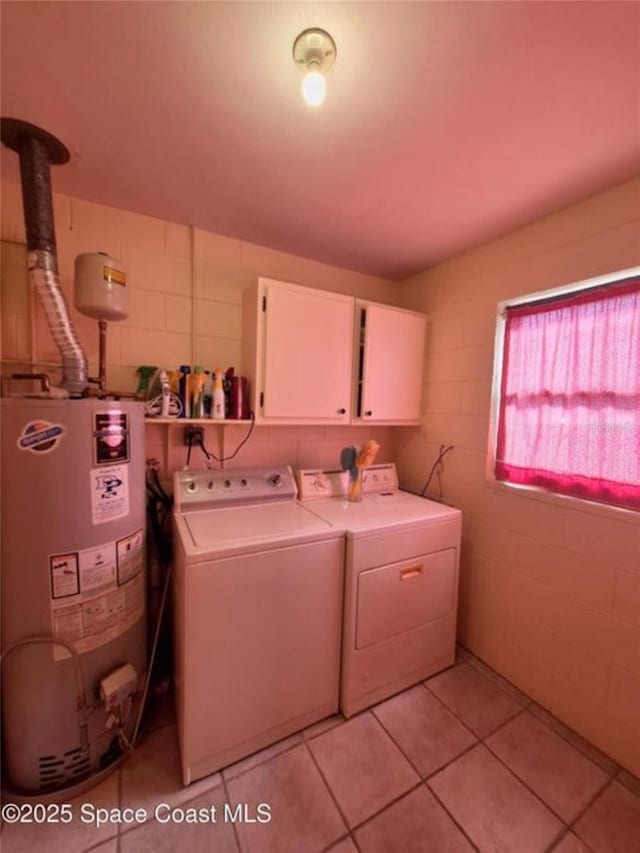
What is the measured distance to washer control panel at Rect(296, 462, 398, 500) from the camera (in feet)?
6.68

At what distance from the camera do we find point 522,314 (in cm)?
177

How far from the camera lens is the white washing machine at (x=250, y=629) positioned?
126 cm

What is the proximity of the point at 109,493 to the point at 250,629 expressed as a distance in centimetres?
76

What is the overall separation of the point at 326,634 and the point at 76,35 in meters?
2.19

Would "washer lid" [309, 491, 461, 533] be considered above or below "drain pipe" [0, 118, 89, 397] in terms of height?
below

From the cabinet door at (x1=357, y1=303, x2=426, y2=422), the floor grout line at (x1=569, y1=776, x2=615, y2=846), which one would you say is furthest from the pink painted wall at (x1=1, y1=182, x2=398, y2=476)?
the floor grout line at (x1=569, y1=776, x2=615, y2=846)

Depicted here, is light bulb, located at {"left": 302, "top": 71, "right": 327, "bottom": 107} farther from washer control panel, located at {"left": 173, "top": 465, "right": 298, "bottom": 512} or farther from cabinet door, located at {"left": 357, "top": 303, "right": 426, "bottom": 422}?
washer control panel, located at {"left": 173, "top": 465, "right": 298, "bottom": 512}

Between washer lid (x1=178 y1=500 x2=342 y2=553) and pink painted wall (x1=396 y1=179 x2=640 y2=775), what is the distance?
1.01 meters

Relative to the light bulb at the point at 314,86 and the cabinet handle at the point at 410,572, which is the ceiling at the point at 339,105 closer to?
the light bulb at the point at 314,86

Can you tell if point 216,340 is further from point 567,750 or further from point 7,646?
point 567,750

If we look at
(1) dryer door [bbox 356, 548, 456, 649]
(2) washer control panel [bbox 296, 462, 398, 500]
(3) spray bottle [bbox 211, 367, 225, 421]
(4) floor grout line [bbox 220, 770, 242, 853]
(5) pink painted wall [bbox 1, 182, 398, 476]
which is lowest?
(4) floor grout line [bbox 220, 770, 242, 853]

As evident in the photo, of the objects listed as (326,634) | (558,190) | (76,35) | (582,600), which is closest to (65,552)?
(326,634)

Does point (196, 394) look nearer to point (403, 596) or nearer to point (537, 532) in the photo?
point (403, 596)

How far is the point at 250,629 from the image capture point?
1342mm
